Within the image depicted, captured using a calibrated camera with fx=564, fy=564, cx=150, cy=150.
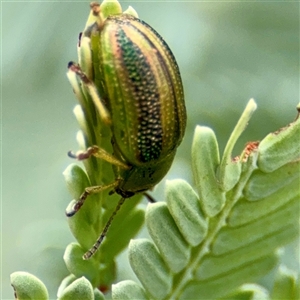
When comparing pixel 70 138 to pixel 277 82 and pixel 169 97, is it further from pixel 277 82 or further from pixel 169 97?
pixel 169 97

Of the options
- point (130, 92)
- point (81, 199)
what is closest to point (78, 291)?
point (81, 199)

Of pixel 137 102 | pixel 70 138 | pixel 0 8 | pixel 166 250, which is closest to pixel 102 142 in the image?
pixel 137 102

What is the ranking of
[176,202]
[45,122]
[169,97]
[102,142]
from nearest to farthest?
[176,202] < [102,142] < [169,97] < [45,122]

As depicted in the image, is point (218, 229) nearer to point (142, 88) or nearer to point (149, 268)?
point (149, 268)

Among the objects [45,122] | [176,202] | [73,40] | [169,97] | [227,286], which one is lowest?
[227,286]

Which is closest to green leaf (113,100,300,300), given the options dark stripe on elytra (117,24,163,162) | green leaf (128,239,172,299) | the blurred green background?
green leaf (128,239,172,299)

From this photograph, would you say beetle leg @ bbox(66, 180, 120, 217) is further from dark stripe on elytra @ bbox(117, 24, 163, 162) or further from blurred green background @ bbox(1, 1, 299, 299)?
blurred green background @ bbox(1, 1, 299, 299)
